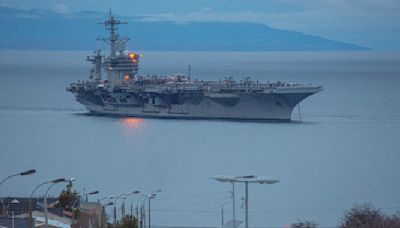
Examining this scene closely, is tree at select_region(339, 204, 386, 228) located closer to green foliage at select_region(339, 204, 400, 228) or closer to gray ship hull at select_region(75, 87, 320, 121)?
green foliage at select_region(339, 204, 400, 228)

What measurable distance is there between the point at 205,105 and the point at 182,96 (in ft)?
5.05

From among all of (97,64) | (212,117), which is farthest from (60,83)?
(212,117)

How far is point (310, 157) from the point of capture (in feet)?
159

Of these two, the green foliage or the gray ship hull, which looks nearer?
the green foliage

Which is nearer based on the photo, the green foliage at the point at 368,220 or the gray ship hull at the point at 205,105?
the green foliage at the point at 368,220

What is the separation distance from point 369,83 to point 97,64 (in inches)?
2206

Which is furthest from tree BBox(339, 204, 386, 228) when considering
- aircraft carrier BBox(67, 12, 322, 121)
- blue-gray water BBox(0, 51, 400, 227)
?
aircraft carrier BBox(67, 12, 322, 121)

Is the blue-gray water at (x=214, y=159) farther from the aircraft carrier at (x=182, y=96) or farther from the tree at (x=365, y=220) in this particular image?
the tree at (x=365, y=220)

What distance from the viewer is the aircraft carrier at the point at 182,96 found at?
65688 millimetres

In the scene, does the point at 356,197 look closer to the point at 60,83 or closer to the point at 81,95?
the point at 81,95

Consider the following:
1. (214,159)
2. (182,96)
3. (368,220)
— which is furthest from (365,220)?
(182,96)

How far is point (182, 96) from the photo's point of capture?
69.0 m

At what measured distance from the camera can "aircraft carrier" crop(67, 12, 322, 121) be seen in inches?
2586

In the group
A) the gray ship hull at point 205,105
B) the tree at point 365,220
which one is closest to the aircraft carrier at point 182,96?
the gray ship hull at point 205,105
